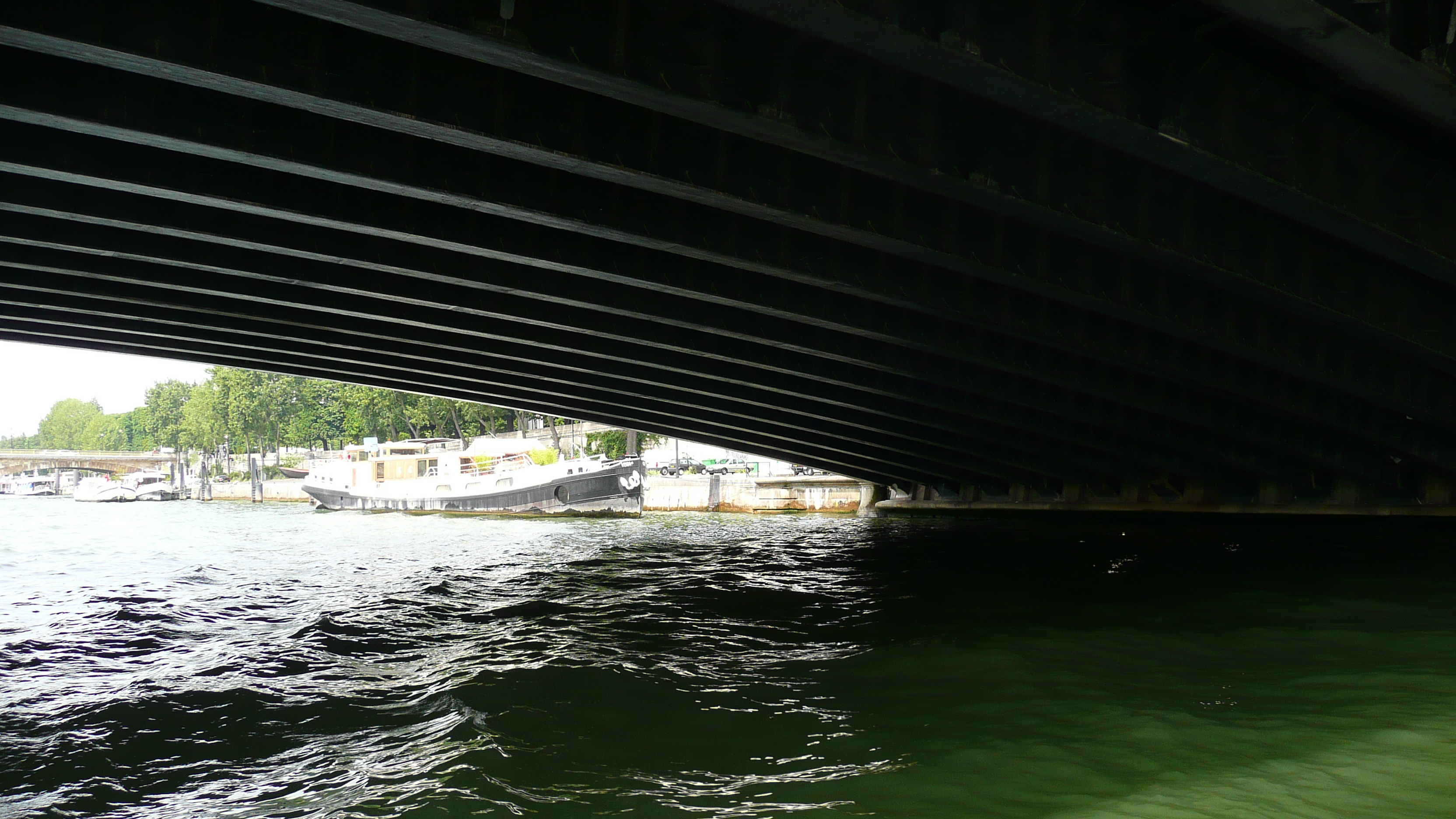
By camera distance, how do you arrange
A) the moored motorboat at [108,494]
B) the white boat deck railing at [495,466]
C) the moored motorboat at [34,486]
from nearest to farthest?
the white boat deck railing at [495,466] < the moored motorboat at [108,494] < the moored motorboat at [34,486]

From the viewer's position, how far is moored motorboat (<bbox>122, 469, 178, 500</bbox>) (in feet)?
270

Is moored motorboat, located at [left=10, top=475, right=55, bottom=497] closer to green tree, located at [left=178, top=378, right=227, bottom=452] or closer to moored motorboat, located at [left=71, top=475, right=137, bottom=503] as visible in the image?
green tree, located at [left=178, top=378, right=227, bottom=452]

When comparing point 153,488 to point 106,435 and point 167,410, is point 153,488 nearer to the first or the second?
point 167,410

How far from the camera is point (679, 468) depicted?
7081 centimetres

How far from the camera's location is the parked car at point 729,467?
69062mm

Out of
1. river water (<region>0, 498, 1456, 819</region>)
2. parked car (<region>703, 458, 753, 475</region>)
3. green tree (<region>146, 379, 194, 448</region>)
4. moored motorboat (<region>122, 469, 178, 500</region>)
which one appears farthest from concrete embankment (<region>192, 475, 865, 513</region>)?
green tree (<region>146, 379, 194, 448</region>)

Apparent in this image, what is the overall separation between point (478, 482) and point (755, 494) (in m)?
15.2

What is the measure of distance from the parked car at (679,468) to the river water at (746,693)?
53421mm

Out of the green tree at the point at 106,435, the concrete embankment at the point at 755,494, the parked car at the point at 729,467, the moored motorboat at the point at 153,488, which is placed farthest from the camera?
the green tree at the point at 106,435

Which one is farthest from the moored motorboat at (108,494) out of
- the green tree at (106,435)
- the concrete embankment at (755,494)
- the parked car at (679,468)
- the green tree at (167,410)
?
the green tree at (106,435)

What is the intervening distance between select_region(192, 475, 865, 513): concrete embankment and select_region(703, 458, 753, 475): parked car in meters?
10.3

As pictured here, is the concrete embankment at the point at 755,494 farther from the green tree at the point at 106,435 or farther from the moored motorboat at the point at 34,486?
the green tree at the point at 106,435

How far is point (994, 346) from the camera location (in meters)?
15.2

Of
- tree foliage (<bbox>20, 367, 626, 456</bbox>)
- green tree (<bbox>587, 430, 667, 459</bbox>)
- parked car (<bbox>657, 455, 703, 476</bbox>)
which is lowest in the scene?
parked car (<bbox>657, 455, 703, 476</bbox>)
